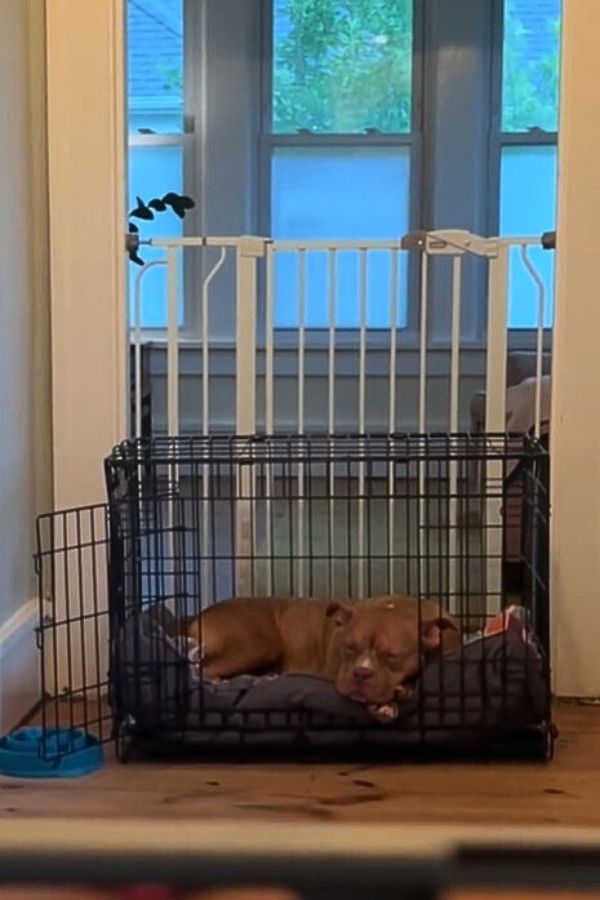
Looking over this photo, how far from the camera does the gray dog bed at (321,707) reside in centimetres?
238

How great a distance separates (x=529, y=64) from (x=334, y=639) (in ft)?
14.2

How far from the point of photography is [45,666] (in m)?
2.80

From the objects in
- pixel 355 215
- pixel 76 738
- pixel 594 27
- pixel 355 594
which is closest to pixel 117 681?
pixel 76 738

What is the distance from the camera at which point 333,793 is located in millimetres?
2232

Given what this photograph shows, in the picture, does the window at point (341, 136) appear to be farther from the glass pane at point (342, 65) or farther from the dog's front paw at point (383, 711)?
the dog's front paw at point (383, 711)

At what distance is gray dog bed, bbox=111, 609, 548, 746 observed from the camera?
2381 millimetres

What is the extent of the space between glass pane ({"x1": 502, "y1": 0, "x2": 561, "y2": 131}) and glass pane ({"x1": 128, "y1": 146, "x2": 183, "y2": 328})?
5.29 feet

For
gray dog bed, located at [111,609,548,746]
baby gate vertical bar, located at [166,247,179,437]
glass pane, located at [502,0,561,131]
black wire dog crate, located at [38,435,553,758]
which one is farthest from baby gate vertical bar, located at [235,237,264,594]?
glass pane, located at [502,0,561,131]

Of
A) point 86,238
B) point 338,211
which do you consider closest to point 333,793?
point 86,238

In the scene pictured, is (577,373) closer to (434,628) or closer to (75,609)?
(434,628)

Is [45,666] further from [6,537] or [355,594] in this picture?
[355,594]

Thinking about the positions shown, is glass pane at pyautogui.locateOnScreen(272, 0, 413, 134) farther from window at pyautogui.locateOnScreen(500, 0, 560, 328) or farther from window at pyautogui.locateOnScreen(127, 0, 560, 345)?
window at pyautogui.locateOnScreen(500, 0, 560, 328)

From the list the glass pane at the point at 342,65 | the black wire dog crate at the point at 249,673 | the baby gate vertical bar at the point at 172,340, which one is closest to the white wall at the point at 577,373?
the black wire dog crate at the point at 249,673

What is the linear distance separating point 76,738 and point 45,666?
40 centimetres
